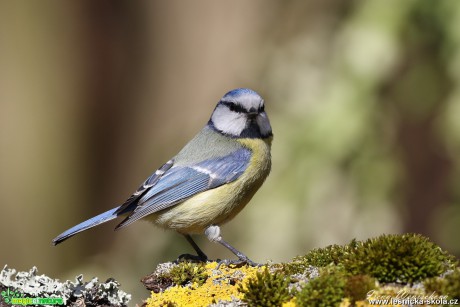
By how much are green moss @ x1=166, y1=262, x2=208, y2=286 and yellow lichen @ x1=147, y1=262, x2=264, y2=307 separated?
0.9 inches

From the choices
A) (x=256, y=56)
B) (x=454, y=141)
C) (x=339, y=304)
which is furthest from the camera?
(x=256, y=56)

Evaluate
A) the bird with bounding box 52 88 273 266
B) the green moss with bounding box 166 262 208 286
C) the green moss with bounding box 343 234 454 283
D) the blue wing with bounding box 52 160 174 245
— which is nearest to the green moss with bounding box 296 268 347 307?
the green moss with bounding box 343 234 454 283

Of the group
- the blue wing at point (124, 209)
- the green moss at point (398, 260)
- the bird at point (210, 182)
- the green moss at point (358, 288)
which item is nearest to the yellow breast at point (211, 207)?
the bird at point (210, 182)

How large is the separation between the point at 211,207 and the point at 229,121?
62 cm

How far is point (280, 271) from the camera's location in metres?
2.94

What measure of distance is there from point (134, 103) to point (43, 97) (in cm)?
94

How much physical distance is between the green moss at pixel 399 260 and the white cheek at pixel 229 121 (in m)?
1.64

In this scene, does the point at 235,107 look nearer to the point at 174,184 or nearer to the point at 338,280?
the point at 174,184

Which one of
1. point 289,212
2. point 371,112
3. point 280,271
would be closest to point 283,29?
point 371,112

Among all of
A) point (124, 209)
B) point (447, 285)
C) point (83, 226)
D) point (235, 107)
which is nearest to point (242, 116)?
point (235, 107)

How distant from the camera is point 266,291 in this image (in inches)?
104

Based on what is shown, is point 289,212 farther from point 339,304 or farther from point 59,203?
point 59,203

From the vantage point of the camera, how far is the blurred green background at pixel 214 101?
14.6ft

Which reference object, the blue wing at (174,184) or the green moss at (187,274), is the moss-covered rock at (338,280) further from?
the blue wing at (174,184)
